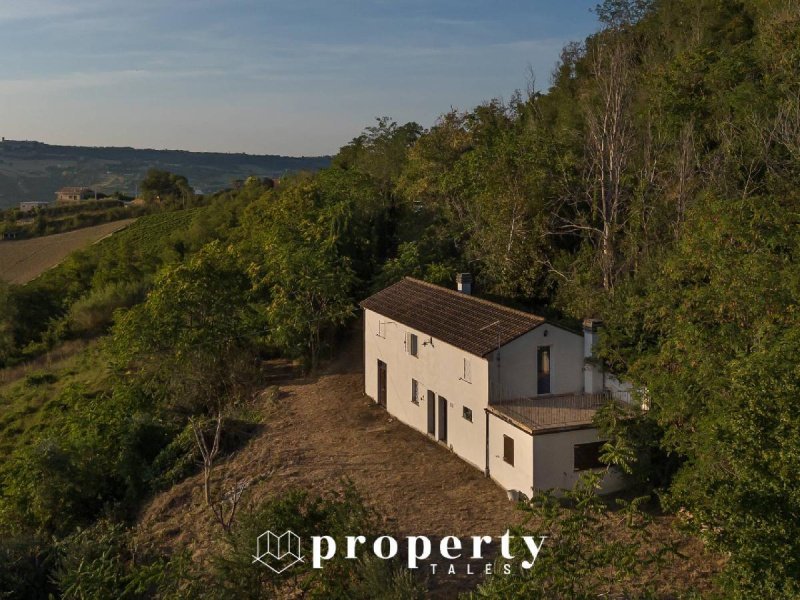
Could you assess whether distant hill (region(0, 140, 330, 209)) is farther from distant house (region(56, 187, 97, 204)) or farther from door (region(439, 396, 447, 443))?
door (region(439, 396, 447, 443))

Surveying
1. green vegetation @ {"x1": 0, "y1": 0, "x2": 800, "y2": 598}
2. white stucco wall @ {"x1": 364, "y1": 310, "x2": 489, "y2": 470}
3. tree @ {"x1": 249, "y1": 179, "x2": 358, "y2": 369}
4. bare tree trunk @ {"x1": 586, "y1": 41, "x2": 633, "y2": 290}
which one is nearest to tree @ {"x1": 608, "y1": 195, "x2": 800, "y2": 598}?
green vegetation @ {"x1": 0, "y1": 0, "x2": 800, "y2": 598}

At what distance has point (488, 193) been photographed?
3052cm

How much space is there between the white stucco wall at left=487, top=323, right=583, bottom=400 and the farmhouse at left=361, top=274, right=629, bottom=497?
0.08 ft

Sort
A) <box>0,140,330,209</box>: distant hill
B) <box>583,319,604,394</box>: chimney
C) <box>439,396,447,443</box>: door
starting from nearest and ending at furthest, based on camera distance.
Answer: <box>583,319,604,394</box>: chimney
<box>439,396,447,443</box>: door
<box>0,140,330,209</box>: distant hill

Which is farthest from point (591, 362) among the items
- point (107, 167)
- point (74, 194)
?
point (107, 167)

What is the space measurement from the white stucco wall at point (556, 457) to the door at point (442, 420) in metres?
4.68

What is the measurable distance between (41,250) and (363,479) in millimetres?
65928

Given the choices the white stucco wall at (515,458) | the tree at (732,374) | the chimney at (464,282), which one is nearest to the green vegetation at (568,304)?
the tree at (732,374)

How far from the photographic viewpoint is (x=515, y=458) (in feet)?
58.1

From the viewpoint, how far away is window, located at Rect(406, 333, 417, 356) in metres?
22.7

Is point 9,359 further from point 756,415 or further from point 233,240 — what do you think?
point 756,415

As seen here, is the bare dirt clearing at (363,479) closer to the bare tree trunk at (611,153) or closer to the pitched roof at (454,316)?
the pitched roof at (454,316)

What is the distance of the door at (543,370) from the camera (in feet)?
63.4

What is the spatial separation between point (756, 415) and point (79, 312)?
44.0 meters
